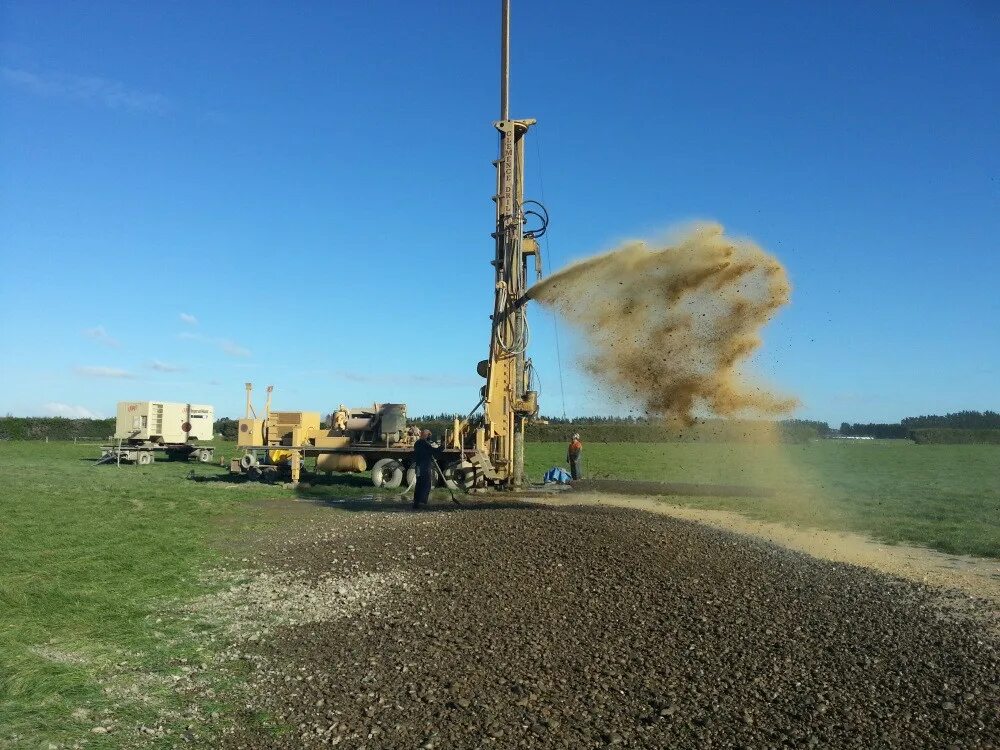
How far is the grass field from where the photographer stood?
5434 millimetres

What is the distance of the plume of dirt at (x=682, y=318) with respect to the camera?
542 inches

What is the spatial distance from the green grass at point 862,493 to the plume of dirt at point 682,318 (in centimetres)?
365

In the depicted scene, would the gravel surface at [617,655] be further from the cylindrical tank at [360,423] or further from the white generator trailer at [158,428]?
the white generator trailer at [158,428]

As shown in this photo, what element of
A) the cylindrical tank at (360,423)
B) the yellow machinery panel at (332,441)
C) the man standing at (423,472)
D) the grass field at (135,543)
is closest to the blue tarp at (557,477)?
the grass field at (135,543)

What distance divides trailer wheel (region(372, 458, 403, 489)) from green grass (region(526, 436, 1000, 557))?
7.54 m

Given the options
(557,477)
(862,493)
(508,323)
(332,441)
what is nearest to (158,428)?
(332,441)

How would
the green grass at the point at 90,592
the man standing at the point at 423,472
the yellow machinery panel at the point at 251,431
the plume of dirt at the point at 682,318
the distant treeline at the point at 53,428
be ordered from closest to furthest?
the green grass at the point at 90,592, the plume of dirt at the point at 682,318, the man standing at the point at 423,472, the yellow machinery panel at the point at 251,431, the distant treeline at the point at 53,428

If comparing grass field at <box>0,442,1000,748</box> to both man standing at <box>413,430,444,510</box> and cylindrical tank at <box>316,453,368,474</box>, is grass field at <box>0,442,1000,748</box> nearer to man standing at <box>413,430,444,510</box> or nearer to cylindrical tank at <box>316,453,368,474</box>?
cylindrical tank at <box>316,453,368,474</box>

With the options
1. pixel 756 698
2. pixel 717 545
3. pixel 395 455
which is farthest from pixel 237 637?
pixel 395 455

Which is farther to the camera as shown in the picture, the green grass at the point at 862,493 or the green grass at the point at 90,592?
the green grass at the point at 862,493

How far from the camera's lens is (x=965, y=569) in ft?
37.7

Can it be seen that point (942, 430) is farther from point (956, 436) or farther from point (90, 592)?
point (90, 592)

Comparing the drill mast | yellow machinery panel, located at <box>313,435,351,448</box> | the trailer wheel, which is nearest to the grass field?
the trailer wheel

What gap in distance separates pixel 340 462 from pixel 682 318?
502 inches
